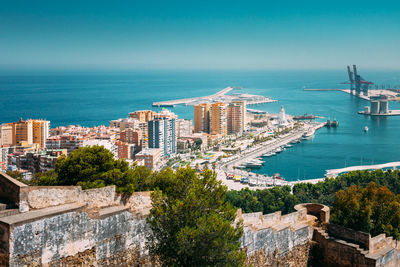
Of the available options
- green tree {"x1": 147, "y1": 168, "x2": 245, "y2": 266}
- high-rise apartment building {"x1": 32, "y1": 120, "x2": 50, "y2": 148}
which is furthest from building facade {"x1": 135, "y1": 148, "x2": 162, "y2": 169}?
green tree {"x1": 147, "y1": 168, "x2": 245, "y2": 266}

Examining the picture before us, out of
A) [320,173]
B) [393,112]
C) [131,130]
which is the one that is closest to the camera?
[320,173]

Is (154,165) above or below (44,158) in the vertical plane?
below

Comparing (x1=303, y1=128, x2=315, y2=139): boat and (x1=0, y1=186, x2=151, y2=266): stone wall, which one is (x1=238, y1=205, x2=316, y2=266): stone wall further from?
(x1=303, y1=128, x2=315, y2=139): boat

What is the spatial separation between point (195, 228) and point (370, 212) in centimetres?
269

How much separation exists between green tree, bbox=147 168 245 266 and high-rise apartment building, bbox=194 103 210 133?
34412 millimetres

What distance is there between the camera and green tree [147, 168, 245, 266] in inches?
134

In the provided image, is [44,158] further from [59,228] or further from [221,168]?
[59,228]

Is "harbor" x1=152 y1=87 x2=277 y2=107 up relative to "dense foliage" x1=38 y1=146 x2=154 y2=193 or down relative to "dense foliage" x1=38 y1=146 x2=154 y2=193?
down

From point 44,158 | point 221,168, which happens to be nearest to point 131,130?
point 221,168

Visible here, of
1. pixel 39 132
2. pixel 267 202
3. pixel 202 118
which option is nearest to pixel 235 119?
pixel 202 118

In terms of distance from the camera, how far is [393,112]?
52.9 meters

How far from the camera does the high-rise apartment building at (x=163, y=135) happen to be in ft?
100

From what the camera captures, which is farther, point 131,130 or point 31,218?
point 131,130

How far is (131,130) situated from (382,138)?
22206 millimetres
